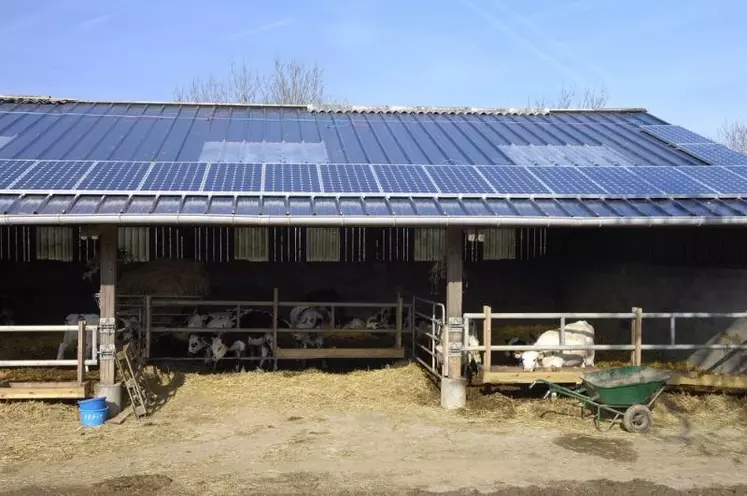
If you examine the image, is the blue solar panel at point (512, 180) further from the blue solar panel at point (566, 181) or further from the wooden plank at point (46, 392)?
the wooden plank at point (46, 392)

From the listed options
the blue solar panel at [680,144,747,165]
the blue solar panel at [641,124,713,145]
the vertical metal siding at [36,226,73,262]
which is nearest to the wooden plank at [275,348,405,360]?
the vertical metal siding at [36,226,73,262]

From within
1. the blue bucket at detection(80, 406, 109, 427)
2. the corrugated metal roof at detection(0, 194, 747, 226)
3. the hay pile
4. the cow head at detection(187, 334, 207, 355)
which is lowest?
the blue bucket at detection(80, 406, 109, 427)

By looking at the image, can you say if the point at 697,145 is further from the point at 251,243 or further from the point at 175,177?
the point at 175,177

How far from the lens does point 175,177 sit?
10.2 metres

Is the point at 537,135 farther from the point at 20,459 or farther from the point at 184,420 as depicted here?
the point at 20,459

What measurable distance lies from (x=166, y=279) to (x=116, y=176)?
4264mm

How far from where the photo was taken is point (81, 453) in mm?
7754

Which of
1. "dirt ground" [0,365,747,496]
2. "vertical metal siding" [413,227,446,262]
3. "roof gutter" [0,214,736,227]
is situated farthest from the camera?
"vertical metal siding" [413,227,446,262]

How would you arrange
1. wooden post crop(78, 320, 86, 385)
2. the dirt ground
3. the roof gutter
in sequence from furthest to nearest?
1. wooden post crop(78, 320, 86, 385)
2. the roof gutter
3. the dirt ground

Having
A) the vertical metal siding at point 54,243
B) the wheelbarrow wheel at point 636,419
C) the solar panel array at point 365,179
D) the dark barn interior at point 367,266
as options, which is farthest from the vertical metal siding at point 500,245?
the vertical metal siding at point 54,243

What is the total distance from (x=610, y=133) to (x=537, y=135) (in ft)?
5.33

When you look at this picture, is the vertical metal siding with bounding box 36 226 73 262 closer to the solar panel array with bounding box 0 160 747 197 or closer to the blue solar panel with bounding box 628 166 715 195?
the solar panel array with bounding box 0 160 747 197

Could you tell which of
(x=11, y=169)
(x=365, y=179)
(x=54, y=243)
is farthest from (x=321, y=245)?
(x=11, y=169)

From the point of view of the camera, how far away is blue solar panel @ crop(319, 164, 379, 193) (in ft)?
33.2
